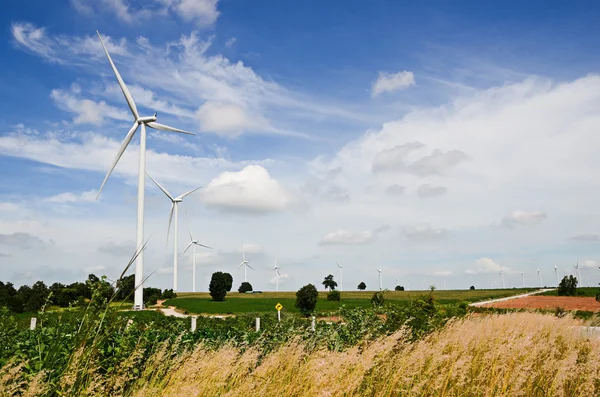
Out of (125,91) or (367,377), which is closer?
(367,377)

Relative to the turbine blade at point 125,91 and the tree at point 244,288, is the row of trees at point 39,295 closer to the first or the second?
the turbine blade at point 125,91

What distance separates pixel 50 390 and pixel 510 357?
5.31 metres

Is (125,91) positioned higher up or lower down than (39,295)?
Result: higher up

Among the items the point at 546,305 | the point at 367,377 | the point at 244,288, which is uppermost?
the point at 367,377

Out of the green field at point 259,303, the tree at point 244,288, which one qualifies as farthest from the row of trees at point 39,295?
the tree at point 244,288

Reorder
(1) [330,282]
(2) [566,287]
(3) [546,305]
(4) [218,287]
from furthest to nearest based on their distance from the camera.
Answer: (1) [330,282] < (4) [218,287] < (2) [566,287] < (3) [546,305]

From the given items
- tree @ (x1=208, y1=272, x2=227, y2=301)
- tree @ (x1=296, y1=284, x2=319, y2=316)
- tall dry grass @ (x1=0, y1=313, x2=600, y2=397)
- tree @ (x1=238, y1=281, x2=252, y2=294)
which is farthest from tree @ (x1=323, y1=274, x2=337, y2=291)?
tall dry grass @ (x1=0, y1=313, x2=600, y2=397)

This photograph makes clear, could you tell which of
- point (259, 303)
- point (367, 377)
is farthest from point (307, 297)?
point (367, 377)

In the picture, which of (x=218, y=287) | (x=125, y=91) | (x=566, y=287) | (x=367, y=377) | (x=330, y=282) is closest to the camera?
(x=367, y=377)

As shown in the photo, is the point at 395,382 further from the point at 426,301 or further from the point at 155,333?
the point at 426,301

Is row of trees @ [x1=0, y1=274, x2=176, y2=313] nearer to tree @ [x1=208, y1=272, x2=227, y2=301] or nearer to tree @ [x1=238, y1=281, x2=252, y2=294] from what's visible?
tree @ [x1=208, y1=272, x2=227, y2=301]

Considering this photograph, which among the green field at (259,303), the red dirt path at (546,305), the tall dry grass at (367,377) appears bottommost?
the green field at (259,303)

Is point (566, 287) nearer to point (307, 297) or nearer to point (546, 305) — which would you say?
point (307, 297)

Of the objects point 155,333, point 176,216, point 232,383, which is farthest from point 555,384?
point 176,216
